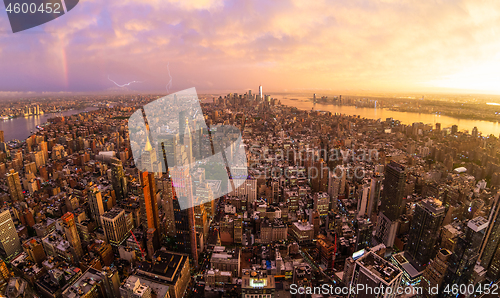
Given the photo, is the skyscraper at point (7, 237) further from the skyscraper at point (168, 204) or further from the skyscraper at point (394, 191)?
the skyscraper at point (394, 191)

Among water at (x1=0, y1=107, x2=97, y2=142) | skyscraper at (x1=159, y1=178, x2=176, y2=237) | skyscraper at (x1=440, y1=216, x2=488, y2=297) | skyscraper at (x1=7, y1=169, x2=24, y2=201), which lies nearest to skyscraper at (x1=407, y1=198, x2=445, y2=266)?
skyscraper at (x1=440, y1=216, x2=488, y2=297)

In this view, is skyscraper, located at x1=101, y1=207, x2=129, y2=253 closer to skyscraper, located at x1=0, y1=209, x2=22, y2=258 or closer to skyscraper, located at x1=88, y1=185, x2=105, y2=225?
skyscraper, located at x1=88, y1=185, x2=105, y2=225

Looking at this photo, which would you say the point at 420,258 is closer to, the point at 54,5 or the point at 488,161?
the point at 488,161

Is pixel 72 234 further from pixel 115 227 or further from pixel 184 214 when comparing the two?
pixel 184 214

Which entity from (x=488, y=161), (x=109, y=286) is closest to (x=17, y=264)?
(x=109, y=286)

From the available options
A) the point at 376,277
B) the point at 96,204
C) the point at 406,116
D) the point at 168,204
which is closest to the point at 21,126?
the point at 96,204

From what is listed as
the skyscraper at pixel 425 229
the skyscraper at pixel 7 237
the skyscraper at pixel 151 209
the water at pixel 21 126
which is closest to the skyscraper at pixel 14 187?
the skyscraper at pixel 7 237

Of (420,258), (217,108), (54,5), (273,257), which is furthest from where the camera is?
(217,108)
